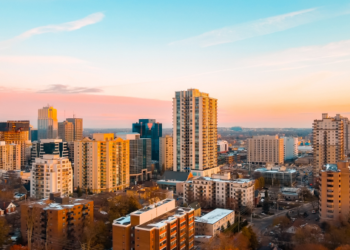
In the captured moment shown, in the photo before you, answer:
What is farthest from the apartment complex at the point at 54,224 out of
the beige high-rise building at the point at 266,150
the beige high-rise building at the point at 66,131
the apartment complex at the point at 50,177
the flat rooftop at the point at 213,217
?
the beige high-rise building at the point at 66,131

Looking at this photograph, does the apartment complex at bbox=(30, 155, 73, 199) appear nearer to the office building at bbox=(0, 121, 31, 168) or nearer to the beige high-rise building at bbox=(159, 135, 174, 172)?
the beige high-rise building at bbox=(159, 135, 174, 172)

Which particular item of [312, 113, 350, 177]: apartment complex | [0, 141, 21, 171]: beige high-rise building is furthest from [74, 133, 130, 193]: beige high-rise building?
[312, 113, 350, 177]: apartment complex

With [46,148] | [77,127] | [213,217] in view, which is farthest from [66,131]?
[213,217]

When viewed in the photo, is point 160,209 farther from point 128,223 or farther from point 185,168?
point 185,168

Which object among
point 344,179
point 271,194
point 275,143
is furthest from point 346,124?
point 344,179

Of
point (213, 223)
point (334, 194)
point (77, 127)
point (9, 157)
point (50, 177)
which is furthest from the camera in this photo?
point (77, 127)

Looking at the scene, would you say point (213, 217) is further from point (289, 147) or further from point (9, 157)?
point (289, 147)
